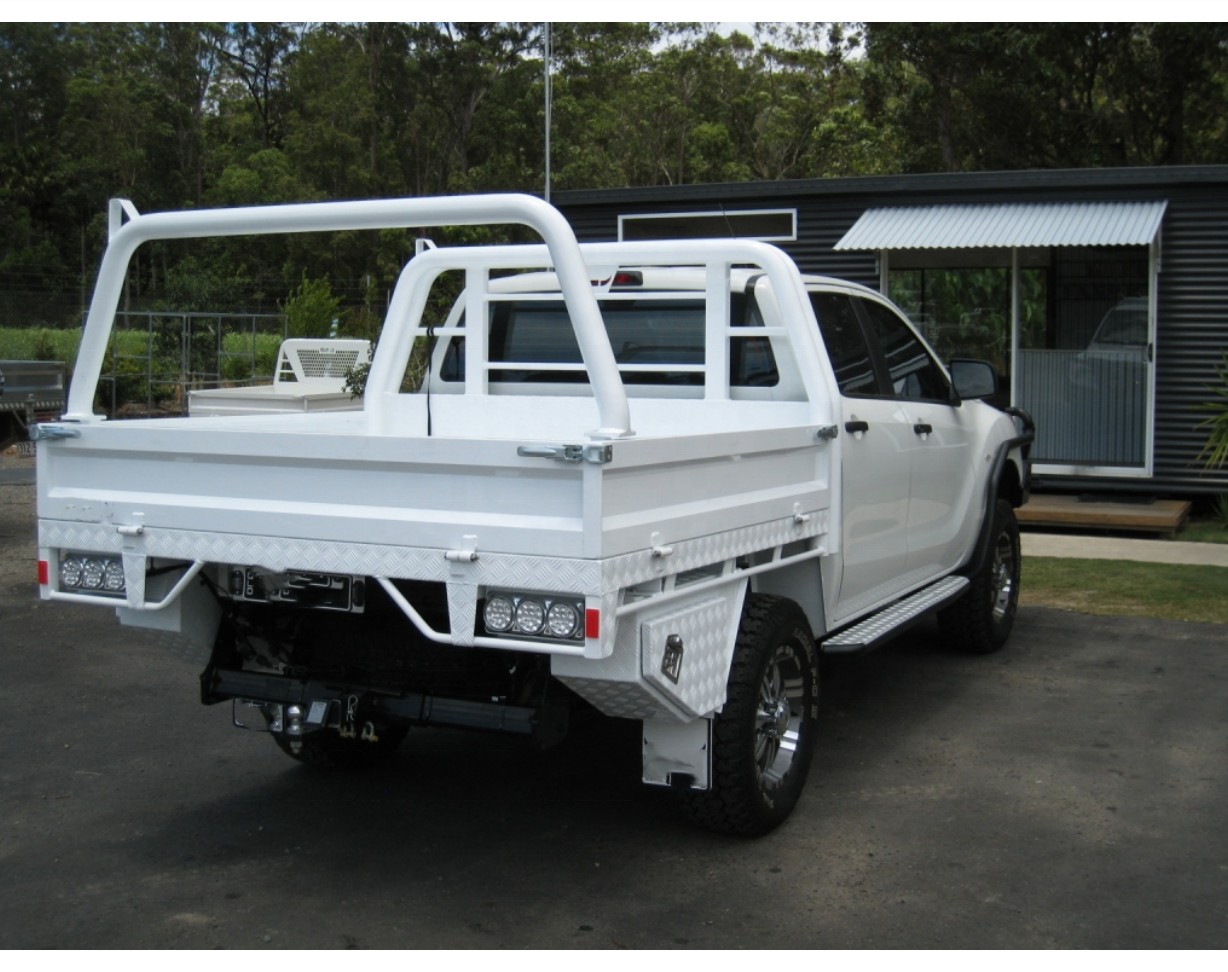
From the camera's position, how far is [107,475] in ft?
15.6

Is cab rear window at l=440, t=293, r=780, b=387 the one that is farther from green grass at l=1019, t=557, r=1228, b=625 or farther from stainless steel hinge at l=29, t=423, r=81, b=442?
green grass at l=1019, t=557, r=1228, b=625

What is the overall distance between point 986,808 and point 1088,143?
25.3m

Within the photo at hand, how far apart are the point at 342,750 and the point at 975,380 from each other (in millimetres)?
3792

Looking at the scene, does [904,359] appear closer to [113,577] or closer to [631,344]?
[631,344]

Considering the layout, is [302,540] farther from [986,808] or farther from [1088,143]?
[1088,143]

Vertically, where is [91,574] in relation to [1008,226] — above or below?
below

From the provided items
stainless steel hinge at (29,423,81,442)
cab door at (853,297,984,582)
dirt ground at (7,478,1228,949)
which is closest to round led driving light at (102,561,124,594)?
stainless steel hinge at (29,423,81,442)

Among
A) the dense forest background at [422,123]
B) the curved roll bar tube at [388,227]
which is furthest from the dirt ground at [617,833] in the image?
the dense forest background at [422,123]

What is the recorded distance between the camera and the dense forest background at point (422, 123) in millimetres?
28391

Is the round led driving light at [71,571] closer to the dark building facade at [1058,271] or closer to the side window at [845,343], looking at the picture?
the side window at [845,343]

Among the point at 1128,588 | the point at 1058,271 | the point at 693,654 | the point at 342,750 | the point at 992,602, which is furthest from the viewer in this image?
the point at 1058,271

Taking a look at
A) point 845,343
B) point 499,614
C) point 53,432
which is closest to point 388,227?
point 499,614

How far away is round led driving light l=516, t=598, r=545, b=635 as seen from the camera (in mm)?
4020

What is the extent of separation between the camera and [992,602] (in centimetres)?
763
